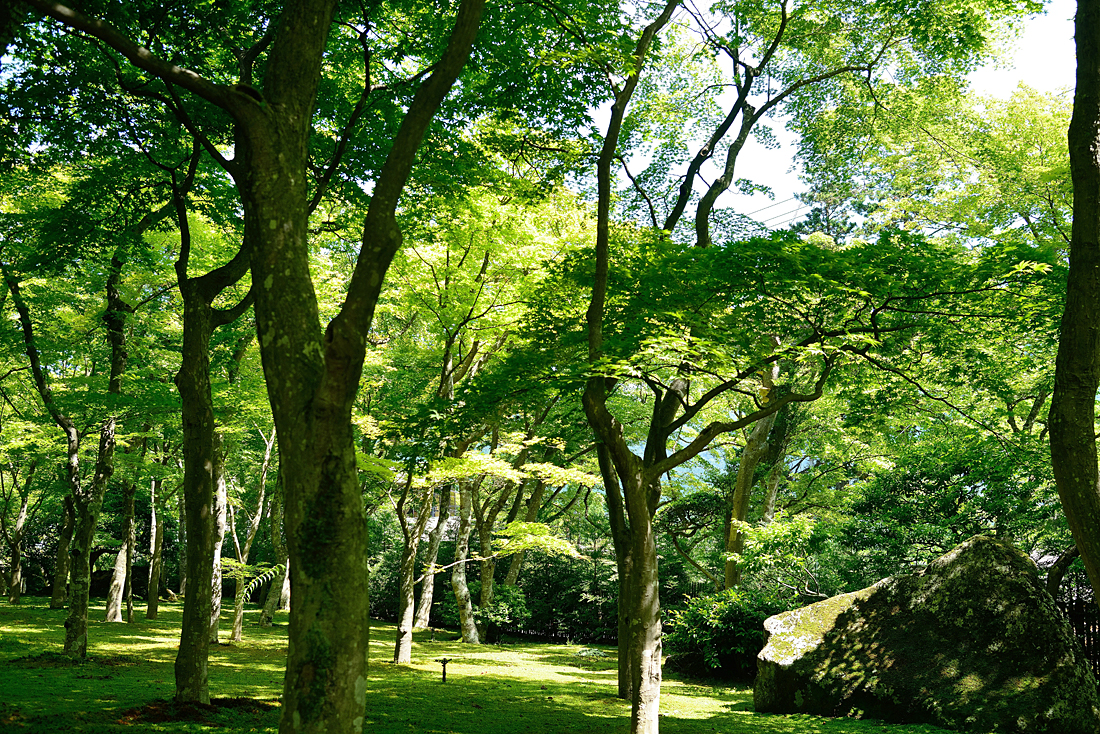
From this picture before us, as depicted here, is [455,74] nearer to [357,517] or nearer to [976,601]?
[357,517]

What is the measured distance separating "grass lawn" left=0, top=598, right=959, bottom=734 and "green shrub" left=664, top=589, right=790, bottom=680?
0.67 m

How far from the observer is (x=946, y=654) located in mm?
7945

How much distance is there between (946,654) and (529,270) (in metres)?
7.88

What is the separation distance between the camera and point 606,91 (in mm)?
6578

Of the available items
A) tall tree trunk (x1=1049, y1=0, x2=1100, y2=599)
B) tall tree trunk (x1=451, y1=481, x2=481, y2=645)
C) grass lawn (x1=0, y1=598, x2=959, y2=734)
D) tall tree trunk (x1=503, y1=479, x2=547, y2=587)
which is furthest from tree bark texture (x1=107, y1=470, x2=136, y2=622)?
tall tree trunk (x1=1049, y1=0, x2=1100, y2=599)

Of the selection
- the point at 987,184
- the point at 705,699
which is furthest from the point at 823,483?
the point at 705,699

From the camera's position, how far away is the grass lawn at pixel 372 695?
5.61 metres

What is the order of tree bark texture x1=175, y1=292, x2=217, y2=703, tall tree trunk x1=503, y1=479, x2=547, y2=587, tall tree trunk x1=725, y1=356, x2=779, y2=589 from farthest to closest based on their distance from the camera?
tall tree trunk x1=503, y1=479, x2=547, y2=587, tall tree trunk x1=725, y1=356, x2=779, y2=589, tree bark texture x1=175, y1=292, x2=217, y2=703

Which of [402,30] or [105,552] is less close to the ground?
[402,30]

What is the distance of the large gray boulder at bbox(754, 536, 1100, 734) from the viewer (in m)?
7.12

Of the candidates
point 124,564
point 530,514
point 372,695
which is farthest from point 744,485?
point 124,564

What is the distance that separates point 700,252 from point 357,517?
200 inches

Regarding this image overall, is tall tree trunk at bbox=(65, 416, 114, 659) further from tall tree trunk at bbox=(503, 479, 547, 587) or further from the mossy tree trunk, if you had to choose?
tall tree trunk at bbox=(503, 479, 547, 587)

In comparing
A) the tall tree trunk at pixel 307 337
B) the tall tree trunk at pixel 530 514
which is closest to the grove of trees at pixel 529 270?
the tall tree trunk at pixel 307 337
